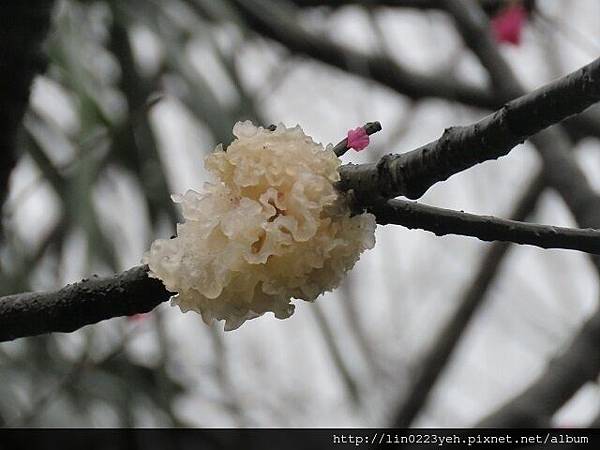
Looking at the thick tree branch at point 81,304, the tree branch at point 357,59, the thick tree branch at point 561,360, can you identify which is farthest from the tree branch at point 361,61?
the thick tree branch at point 81,304

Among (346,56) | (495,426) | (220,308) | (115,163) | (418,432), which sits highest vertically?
(346,56)

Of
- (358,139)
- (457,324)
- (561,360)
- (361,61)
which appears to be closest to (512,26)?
(361,61)

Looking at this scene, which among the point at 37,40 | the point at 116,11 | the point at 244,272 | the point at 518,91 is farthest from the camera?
the point at 518,91

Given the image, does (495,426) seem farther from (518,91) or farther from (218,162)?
(218,162)

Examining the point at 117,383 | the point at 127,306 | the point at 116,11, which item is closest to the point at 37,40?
the point at 116,11

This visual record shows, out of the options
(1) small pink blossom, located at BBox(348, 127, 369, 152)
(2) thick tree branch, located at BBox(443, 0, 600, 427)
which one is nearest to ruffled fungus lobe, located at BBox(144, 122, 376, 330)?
(1) small pink blossom, located at BBox(348, 127, 369, 152)

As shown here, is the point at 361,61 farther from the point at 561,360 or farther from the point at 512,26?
the point at 561,360

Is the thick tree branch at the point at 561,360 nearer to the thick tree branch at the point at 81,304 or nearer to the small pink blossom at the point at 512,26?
the small pink blossom at the point at 512,26
